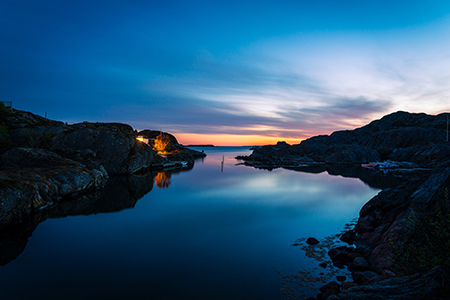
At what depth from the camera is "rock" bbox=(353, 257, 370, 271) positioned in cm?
1123

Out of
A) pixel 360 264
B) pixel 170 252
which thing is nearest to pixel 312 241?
pixel 360 264

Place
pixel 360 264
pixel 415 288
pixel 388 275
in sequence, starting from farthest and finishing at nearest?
pixel 360 264, pixel 388 275, pixel 415 288

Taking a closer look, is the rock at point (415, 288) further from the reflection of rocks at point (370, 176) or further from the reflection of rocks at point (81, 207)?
Result: the reflection of rocks at point (370, 176)

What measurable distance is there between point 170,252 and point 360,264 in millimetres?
9835

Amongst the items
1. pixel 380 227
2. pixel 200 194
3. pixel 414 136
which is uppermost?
pixel 414 136

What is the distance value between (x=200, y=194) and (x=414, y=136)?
105m

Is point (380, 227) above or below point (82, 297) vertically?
above

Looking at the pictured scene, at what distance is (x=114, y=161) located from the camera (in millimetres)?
44688

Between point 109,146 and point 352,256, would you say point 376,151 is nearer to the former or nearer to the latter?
point 109,146

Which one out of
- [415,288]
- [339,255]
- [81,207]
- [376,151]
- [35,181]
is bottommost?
[81,207]

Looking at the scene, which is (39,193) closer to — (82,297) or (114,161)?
(82,297)

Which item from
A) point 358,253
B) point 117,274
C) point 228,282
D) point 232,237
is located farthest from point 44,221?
point 358,253

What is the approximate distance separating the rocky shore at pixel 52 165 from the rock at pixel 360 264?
20968mm

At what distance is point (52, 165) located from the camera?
2784 centimetres
